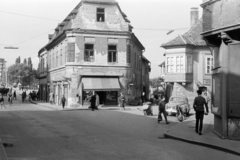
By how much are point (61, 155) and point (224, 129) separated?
641cm

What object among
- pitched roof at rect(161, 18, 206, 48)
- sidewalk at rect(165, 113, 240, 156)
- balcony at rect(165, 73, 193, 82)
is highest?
pitched roof at rect(161, 18, 206, 48)

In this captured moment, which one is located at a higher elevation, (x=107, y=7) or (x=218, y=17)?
(x=107, y=7)

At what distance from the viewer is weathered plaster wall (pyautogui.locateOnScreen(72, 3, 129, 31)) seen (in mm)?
33888

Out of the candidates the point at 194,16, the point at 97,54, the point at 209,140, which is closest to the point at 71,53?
the point at 97,54

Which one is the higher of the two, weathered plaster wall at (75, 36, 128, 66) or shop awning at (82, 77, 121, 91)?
weathered plaster wall at (75, 36, 128, 66)

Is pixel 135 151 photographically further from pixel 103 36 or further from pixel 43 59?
pixel 43 59

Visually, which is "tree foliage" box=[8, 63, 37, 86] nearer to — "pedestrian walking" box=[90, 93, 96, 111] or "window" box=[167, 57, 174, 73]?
"window" box=[167, 57, 174, 73]

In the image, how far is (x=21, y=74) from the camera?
4087 inches

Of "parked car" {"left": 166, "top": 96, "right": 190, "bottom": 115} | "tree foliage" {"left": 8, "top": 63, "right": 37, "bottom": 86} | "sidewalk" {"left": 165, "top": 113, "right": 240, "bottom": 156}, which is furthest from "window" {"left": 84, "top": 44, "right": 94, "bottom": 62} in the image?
A: "tree foliage" {"left": 8, "top": 63, "right": 37, "bottom": 86}

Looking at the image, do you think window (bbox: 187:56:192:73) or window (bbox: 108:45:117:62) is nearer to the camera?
window (bbox: 108:45:117:62)

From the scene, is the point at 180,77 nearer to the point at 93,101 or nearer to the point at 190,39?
the point at 190,39

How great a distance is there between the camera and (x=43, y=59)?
53469 mm

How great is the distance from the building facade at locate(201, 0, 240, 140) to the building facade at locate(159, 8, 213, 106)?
23507 millimetres

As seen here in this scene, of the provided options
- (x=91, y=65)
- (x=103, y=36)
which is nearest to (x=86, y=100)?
(x=91, y=65)
